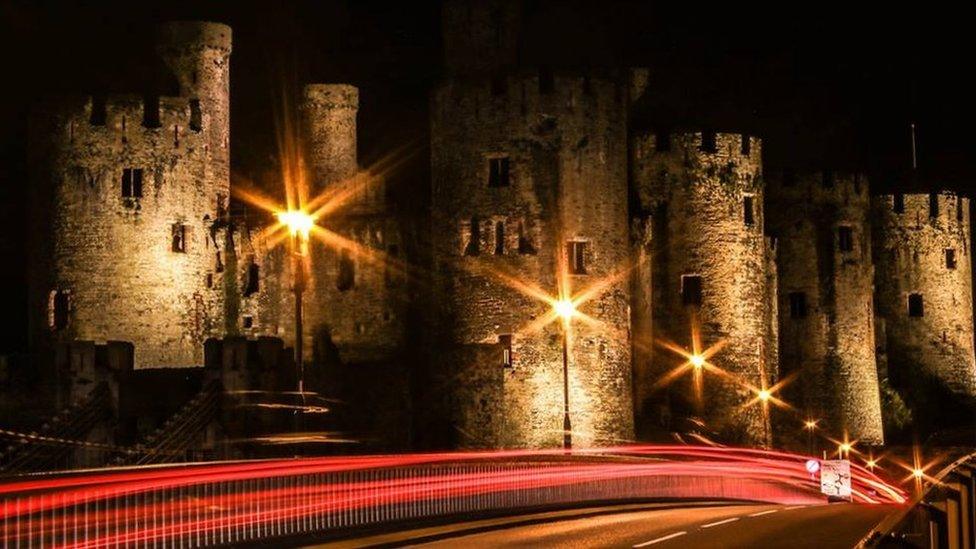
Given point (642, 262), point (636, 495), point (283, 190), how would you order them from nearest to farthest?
1. point (636, 495)
2. point (642, 262)
3. point (283, 190)

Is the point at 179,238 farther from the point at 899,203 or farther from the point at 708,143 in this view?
the point at 899,203

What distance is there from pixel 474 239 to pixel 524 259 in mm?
1350

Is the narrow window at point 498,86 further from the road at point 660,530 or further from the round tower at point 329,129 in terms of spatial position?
the road at point 660,530

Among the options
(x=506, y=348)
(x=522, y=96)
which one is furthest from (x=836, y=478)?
(x=522, y=96)

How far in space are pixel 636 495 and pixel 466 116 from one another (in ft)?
52.5

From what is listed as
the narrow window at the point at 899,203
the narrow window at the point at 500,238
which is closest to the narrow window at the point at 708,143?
the narrow window at the point at 500,238

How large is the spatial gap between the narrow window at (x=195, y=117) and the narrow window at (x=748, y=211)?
14.9 metres

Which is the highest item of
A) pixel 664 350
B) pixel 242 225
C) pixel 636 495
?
pixel 242 225

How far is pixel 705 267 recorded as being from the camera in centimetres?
5106

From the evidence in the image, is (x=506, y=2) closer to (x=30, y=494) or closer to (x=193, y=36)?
(x=193, y=36)

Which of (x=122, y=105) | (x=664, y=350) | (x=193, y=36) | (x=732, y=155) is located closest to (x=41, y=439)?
(x=122, y=105)

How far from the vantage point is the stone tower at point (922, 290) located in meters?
62.3

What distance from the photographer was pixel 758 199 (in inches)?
2066

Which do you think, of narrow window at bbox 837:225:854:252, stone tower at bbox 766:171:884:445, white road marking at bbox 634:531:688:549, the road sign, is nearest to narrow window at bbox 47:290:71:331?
stone tower at bbox 766:171:884:445
